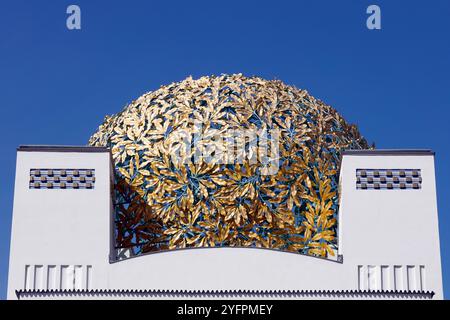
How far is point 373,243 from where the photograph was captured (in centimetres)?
2042

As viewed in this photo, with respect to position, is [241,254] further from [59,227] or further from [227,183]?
[59,227]

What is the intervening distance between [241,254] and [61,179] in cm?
320

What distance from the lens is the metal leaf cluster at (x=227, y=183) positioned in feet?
70.8

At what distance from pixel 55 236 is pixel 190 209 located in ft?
8.04

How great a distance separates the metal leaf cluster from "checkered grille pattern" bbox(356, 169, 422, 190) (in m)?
1.03

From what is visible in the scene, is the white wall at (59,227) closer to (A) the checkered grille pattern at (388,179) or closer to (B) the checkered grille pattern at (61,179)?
(B) the checkered grille pattern at (61,179)

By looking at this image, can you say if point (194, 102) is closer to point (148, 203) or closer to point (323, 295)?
point (148, 203)

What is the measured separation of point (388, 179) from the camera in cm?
2080

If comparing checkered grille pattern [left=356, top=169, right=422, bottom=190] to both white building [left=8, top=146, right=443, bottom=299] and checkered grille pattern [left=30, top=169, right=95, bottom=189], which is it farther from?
checkered grille pattern [left=30, top=169, right=95, bottom=189]

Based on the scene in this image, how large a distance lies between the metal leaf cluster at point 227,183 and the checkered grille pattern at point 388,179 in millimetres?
1029

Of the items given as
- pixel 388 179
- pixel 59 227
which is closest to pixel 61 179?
pixel 59 227

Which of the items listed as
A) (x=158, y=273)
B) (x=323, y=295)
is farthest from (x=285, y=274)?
(x=158, y=273)

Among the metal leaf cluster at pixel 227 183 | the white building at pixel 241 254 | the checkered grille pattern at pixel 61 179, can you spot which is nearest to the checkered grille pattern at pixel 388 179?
the white building at pixel 241 254
